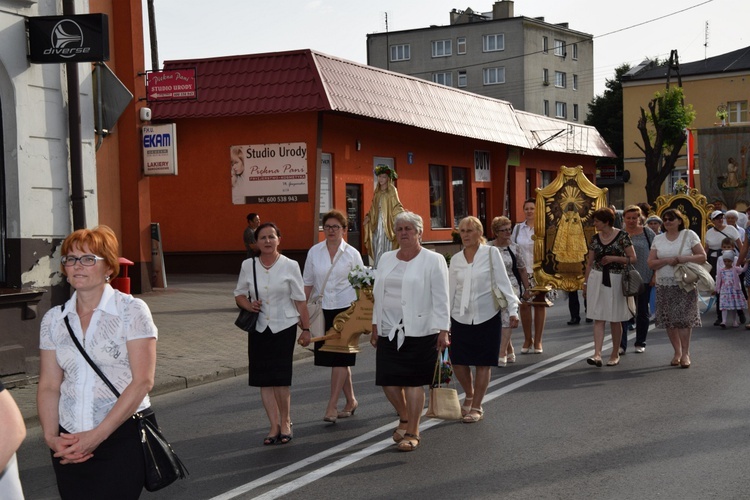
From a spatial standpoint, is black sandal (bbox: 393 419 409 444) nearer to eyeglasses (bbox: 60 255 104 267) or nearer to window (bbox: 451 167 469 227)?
eyeglasses (bbox: 60 255 104 267)

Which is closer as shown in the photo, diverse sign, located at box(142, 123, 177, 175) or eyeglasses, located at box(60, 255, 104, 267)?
eyeglasses, located at box(60, 255, 104, 267)

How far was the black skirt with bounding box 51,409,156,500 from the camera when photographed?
3998 millimetres

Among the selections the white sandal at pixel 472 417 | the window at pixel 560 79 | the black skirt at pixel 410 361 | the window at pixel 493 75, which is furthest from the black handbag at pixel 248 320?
the window at pixel 560 79

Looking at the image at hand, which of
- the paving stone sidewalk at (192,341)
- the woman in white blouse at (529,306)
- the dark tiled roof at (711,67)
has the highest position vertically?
the dark tiled roof at (711,67)

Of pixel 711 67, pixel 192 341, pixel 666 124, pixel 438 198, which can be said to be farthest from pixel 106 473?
pixel 711 67

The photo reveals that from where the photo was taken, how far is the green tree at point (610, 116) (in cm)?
7750

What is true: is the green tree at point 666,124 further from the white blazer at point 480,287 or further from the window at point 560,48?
the white blazer at point 480,287

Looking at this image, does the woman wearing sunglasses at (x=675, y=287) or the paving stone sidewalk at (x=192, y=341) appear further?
the woman wearing sunglasses at (x=675, y=287)

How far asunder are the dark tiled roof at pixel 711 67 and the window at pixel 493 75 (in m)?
12.2

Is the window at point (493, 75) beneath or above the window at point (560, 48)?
beneath

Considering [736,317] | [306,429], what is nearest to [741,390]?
[306,429]

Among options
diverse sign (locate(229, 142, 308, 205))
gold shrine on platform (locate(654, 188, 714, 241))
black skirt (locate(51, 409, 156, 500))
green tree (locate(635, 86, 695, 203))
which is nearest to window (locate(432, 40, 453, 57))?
green tree (locate(635, 86, 695, 203))

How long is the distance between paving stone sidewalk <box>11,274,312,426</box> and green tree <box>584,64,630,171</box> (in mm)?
59400

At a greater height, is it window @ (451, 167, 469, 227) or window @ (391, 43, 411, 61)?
window @ (391, 43, 411, 61)
